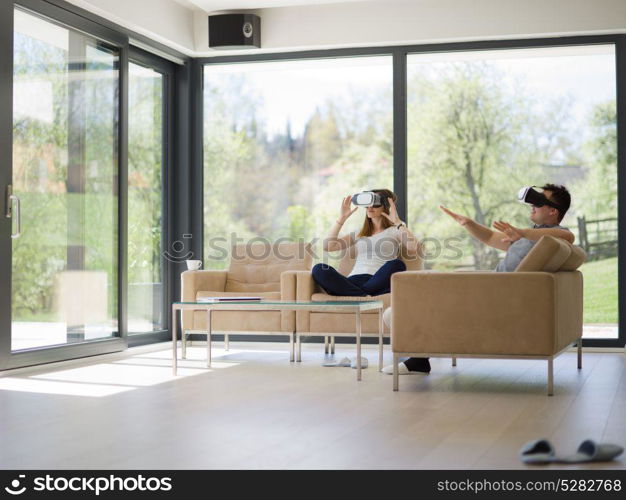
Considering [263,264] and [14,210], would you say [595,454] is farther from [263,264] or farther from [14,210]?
[263,264]

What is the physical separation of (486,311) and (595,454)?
1.69 meters

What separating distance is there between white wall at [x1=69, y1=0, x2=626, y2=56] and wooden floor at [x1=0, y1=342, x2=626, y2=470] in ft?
8.89

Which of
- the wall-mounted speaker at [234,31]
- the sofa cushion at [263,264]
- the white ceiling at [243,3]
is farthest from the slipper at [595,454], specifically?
the wall-mounted speaker at [234,31]

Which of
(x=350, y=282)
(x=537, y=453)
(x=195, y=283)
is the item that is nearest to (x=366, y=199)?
(x=350, y=282)

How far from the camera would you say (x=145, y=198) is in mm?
7234

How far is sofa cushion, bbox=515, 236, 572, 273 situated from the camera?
173 inches

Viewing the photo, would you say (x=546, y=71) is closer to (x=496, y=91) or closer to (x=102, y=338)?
(x=496, y=91)

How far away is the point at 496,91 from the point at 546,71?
0.42 meters

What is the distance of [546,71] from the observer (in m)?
6.97

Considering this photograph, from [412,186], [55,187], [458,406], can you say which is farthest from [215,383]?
[412,186]

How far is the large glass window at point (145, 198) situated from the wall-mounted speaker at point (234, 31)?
2.05 feet

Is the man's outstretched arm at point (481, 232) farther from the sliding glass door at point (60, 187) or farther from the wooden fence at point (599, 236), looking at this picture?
the sliding glass door at point (60, 187)

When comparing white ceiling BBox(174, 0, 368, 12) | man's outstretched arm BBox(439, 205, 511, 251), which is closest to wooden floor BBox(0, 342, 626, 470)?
man's outstretched arm BBox(439, 205, 511, 251)

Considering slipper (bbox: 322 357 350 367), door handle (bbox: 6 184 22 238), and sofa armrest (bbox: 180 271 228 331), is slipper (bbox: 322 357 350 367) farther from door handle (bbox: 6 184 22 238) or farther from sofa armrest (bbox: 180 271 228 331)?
A: door handle (bbox: 6 184 22 238)
